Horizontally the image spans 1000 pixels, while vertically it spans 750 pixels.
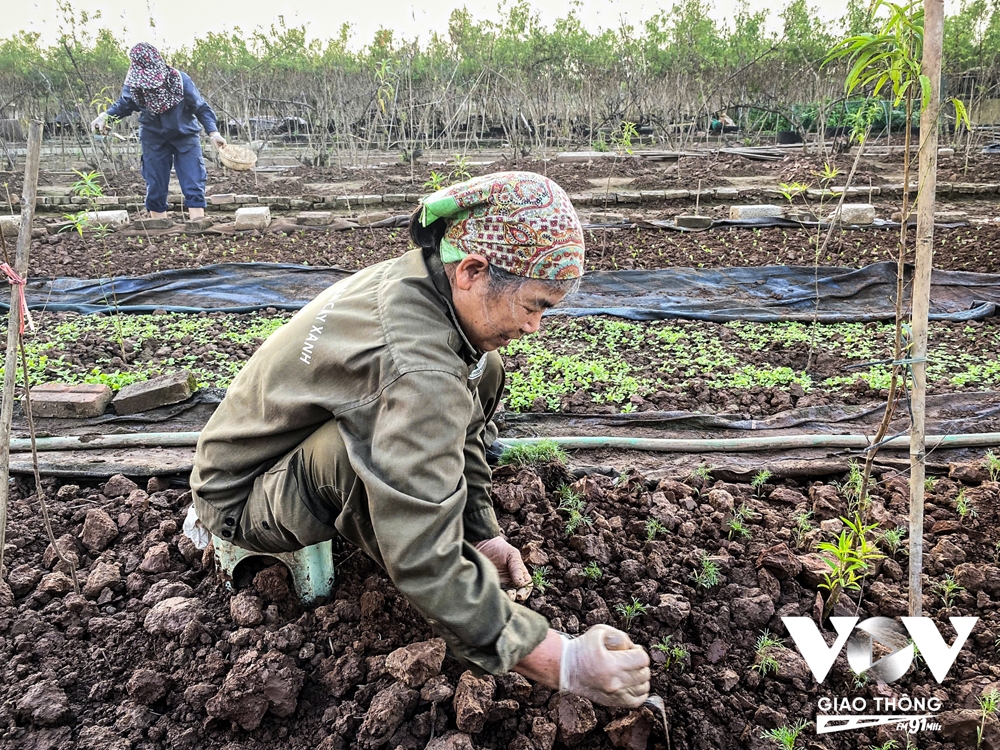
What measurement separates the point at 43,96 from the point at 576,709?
57.0ft

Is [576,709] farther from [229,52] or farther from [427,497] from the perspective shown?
[229,52]

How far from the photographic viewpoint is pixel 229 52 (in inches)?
671

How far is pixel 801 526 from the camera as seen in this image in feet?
7.71

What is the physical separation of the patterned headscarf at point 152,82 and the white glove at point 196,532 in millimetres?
6274

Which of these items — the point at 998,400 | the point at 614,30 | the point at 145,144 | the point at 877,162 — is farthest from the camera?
the point at 614,30

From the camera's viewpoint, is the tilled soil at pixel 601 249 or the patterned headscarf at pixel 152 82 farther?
the patterned headscarf at pixel 152 82

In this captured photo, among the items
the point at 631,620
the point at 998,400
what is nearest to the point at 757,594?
the point at 631,620

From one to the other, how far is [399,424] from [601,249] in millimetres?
5114

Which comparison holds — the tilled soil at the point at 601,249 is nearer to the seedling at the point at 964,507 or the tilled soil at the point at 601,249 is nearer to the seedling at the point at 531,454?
the seedling at the point at 531,454

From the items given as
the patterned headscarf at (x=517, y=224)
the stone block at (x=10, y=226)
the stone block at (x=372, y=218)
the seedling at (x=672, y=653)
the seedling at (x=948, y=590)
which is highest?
the stone block at (x=372, y=218)

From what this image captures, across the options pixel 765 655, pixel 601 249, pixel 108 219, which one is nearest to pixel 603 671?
pixel 765 655

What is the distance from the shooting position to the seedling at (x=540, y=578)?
2.07m

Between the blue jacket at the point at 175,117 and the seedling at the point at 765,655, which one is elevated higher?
the blue jacket at the point at 175,117

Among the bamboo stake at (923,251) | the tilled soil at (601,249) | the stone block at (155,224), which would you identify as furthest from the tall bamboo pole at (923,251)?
the stone block at (155,224)
